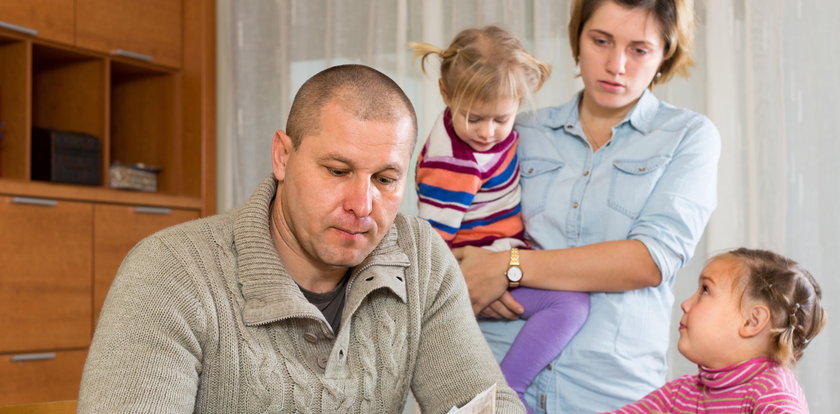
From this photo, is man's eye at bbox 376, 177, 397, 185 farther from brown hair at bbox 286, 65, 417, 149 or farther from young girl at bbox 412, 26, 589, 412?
young girl at bbox 412, 26, 589, 412

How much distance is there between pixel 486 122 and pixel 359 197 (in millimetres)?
549

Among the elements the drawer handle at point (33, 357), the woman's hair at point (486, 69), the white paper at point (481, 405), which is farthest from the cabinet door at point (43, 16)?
the white paper at point (481, 405)

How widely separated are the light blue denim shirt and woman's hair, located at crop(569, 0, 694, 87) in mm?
97

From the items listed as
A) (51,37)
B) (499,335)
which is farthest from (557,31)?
(51,37)

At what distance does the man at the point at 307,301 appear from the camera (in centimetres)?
142

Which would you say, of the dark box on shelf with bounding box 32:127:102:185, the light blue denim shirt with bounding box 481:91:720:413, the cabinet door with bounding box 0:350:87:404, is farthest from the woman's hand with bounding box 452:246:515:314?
the dark box on shelf with bounding box 32:127:102:185

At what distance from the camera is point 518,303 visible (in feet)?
6.42

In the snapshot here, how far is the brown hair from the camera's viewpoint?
158cm

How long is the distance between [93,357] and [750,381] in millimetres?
1117

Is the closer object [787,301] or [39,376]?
[787,301]

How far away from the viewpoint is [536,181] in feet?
6.73

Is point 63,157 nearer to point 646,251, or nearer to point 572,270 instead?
point 572,270

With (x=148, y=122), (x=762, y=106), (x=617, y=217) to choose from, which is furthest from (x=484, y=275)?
(x=148, y=122)

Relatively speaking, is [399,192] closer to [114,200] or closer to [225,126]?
[114,200]
